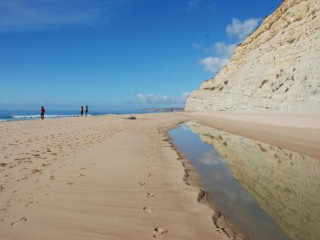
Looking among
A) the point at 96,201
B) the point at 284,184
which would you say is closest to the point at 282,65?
the point at 284,184

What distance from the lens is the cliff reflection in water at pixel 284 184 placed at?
5.25 meters

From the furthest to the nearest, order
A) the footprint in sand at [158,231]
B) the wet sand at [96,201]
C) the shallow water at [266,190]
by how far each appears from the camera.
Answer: the shallow water at [266,190]
the wet sand at [96,201]
the footprint in sand at [158,231]

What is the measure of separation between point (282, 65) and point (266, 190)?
121ft

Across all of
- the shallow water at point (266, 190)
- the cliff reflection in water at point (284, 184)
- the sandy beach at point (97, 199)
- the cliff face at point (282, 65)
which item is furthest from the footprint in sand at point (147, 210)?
the cliff face at point (282, 65)

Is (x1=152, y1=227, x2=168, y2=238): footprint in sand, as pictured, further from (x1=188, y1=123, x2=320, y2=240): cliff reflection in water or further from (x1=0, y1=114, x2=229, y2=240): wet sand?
(x1=188, y1=123, x2=320, y2=240): cliff reflection in water

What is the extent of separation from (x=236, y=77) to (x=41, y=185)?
185ft

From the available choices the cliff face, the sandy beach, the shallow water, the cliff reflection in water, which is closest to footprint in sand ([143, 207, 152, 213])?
the sandy beach

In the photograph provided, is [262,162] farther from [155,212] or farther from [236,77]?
[236,77]

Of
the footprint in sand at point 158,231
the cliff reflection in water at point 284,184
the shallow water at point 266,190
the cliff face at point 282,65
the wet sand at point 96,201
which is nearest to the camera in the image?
the footprint in sand at point 158,231

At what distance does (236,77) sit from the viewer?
58.7 meters

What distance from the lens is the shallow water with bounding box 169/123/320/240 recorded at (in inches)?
199

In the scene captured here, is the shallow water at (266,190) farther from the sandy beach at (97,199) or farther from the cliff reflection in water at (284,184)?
the sandy beach at (97,199)

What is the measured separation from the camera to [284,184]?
25.9ft

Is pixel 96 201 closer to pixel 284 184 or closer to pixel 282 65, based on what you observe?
pixel 284 184
